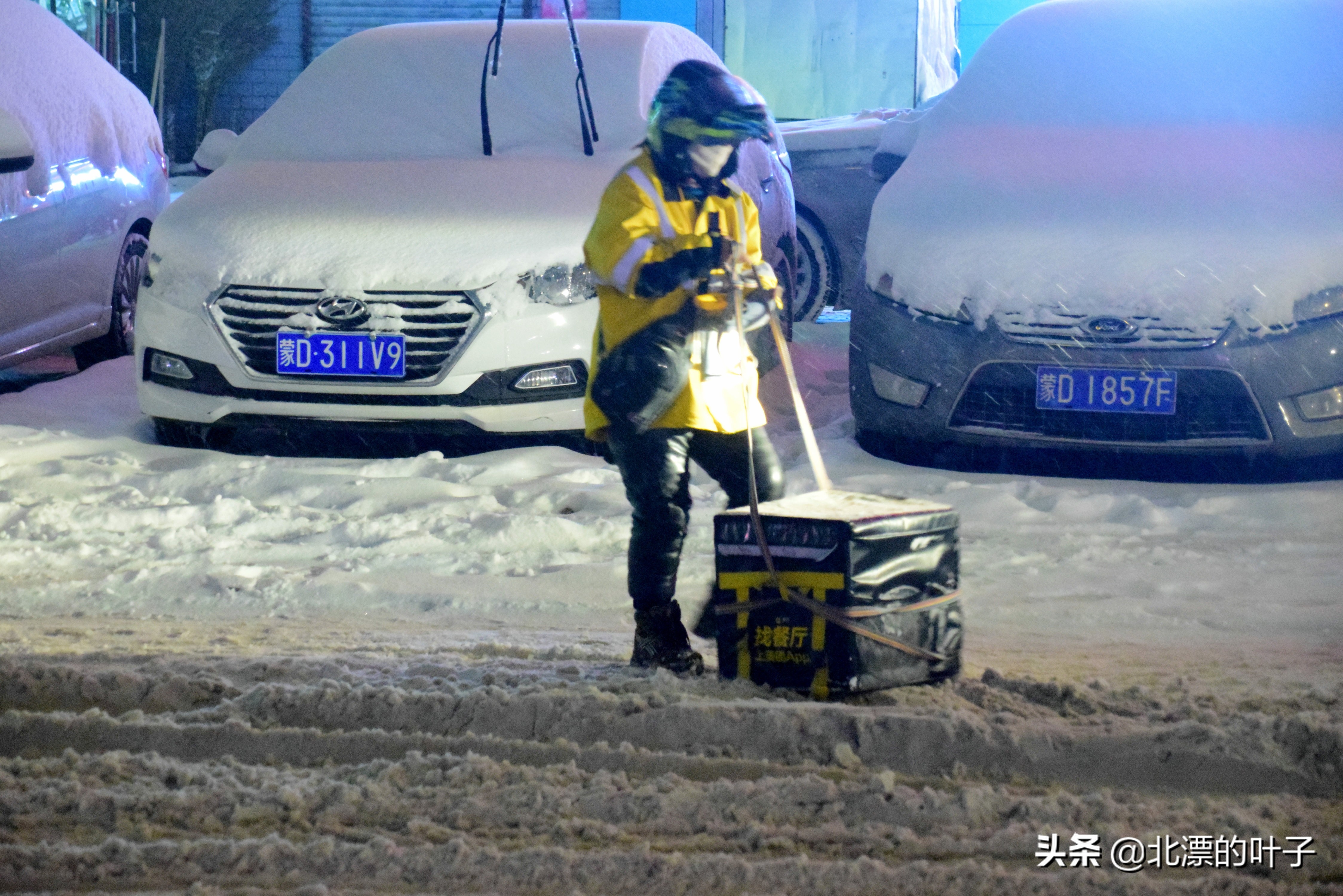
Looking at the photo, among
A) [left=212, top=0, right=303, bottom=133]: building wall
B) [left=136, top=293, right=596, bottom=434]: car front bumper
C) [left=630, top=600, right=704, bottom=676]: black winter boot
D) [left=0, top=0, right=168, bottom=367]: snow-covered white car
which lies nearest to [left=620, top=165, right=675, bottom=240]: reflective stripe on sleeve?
[left=630, top=600, right=704, bottom=676]: black winter boot

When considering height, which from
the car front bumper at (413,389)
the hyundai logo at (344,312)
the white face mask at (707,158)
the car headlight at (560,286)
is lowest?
the car front bumper at (413,389)

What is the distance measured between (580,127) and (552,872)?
182 inches

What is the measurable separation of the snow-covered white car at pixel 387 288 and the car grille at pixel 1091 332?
60.0 inches

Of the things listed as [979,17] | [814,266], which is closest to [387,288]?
[814,266]

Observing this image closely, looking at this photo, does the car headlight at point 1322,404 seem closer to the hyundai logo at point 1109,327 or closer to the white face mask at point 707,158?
the hyundai logo at point 1109,327

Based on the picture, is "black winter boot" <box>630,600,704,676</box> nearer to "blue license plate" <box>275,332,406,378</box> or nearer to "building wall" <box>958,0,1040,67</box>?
"blue license plate" <box>275,332,406,378</box>

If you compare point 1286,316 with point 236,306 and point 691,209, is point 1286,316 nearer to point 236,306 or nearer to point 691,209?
point 691,209

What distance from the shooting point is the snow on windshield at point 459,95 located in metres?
6.48

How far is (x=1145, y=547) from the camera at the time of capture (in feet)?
15.3

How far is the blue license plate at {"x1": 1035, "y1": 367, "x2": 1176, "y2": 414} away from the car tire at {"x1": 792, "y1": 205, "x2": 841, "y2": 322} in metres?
3.89

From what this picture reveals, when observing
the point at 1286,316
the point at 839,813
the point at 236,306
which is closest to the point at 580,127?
the point at 236,306

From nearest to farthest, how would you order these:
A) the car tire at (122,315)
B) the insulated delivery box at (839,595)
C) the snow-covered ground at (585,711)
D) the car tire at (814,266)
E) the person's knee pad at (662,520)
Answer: the snow-covered ground at (585,711), the insulated delivery box at (839,595), the person's knee pad at (662,520), the car tire at (122,315), the car tire at (814,266)

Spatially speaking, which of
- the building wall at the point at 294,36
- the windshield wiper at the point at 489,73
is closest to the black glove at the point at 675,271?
the windshield wiper at the point at 489,73

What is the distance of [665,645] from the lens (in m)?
3.38
